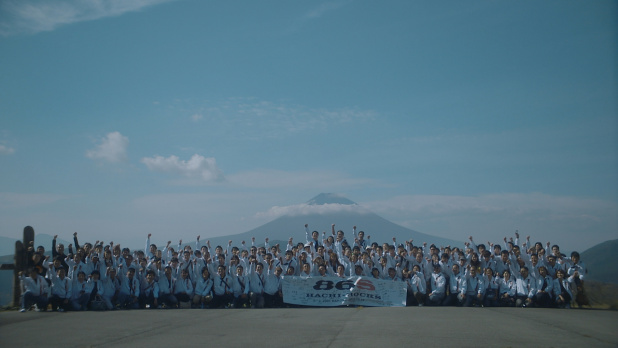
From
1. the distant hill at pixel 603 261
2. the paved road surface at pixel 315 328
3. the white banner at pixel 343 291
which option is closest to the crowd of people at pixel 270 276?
the white banner at pixel 343 291

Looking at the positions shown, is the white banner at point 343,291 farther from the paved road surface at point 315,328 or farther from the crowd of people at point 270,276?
the paved road surface at point 315,328

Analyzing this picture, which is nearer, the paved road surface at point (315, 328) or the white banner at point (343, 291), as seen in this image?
the paved road surface at point (315, 328)

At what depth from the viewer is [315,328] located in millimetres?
9273

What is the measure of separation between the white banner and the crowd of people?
0.96 feet

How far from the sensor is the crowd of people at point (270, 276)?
538 inches

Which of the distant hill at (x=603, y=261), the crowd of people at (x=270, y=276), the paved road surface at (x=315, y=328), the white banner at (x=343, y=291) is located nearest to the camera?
the paved road surface at (x=315, y=328)

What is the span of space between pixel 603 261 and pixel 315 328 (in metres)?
25.2

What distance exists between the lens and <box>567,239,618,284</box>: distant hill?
80.9ft

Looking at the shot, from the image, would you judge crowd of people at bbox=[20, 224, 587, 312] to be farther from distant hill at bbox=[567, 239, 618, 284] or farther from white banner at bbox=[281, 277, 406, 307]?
distant hill at bbox=[567, 239, 618, 284]

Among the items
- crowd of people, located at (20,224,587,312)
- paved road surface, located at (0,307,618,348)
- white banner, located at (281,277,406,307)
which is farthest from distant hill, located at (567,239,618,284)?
white banner, located at (281,277,406,307)

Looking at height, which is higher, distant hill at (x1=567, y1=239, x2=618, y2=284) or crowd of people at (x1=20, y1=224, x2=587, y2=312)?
crowd of people at (x1=20, y1=224, x2=587, y2=312)

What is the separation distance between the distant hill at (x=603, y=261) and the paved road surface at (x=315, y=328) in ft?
47.2

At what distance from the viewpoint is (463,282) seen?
14227 millimetres

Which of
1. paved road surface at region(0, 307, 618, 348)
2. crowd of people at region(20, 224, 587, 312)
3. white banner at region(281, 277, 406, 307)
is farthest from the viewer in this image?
white banner at region(281, 277, 406, 307)
